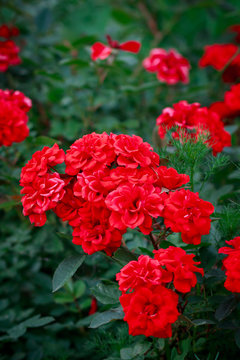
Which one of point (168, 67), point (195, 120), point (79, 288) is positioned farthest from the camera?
point (168, 67)

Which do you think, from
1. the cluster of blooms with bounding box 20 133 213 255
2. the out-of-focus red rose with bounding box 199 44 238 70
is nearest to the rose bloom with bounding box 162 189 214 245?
the cluster of blooms with bounding box 20 133 213 255

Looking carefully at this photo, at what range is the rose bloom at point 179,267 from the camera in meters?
0.64

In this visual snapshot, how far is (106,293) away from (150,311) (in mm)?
213

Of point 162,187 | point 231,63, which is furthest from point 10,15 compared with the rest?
point 162,187

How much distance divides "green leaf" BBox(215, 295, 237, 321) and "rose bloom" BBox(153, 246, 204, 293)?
0.52 feet

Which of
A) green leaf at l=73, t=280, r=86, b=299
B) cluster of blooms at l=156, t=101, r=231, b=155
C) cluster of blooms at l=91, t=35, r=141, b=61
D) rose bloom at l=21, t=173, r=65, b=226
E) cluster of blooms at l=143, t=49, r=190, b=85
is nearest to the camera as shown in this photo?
rose bloom at l=21, t=173, r=65, b=226

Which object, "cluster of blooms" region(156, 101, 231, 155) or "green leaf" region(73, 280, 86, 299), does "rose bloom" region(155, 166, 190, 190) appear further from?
"green leaf" region(73, 280, 86, 299)

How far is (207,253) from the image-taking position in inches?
32.9

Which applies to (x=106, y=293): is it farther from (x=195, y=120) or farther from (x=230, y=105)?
(x=230, y=105)

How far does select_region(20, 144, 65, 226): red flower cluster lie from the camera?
2.34ft

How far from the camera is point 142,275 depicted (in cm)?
64

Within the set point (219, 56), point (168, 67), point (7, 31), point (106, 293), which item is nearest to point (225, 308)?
point (106, 293)

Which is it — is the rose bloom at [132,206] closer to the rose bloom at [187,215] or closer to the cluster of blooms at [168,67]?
the rose bloom at [187,215]

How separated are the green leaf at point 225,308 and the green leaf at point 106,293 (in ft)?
0.69
